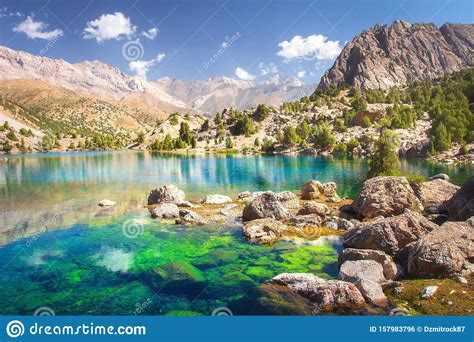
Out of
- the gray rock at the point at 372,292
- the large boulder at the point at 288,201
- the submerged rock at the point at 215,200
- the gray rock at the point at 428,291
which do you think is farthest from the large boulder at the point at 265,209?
the gray rock at the point at 428,291

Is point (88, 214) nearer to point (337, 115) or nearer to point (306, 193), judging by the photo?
point (306, 193)

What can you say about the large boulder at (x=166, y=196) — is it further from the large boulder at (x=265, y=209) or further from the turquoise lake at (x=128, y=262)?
the large boulder at (x=265, y=209)

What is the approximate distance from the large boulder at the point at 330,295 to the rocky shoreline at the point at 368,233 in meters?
0.04

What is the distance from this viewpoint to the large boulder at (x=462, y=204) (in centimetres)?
2389

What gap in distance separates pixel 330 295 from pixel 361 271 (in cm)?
285

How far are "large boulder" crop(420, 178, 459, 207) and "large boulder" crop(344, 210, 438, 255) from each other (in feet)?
44.7

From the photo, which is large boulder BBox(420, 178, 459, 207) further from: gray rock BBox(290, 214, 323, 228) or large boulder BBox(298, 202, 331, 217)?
gray rock BBox(290, 214, 323, 228)

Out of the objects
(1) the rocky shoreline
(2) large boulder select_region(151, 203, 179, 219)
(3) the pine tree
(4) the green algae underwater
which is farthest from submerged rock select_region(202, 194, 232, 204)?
(3) the pine tree

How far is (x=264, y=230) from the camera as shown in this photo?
83.9ft

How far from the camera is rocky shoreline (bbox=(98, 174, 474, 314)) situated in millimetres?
14797

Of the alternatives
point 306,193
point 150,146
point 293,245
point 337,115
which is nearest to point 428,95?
point 337,115

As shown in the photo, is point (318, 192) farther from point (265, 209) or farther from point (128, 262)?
point (128, 262)

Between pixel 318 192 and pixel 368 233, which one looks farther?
pixel 318 192

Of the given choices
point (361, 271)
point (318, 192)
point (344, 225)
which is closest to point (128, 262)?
point (361, 271)
